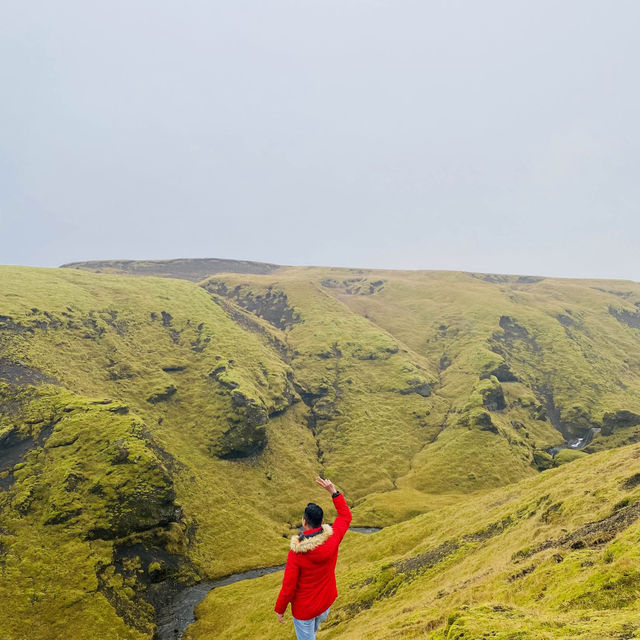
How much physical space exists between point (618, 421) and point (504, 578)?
132m

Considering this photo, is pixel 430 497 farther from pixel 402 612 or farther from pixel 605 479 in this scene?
pixel 402 612

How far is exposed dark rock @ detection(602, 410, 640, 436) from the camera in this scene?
118m

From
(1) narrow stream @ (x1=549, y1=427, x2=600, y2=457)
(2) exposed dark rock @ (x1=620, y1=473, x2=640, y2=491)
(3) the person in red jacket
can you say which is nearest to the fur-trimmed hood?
(3) the person in red jacket

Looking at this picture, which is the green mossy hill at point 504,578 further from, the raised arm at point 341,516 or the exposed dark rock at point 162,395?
the exposed dark rock at point 162,395

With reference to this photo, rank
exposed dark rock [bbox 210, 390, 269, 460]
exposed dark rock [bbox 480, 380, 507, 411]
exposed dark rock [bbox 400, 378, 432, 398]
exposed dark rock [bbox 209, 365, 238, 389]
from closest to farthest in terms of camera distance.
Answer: exposed dark rock [bbox 210, 390, 269, 460], exposed dark rock [bbox 209, 365, 238, 389], exposed dark rock [bbox 480, 380, 507, 411], exposed dark rock [bbox 400, 378, 432, 398]

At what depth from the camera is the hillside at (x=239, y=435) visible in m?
49.8

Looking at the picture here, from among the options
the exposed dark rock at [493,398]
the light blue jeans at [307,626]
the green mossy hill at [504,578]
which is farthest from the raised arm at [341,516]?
the exposed dark rock at [493,398]

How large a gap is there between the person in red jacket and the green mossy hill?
4.77 metres

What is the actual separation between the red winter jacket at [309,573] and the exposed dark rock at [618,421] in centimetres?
14518

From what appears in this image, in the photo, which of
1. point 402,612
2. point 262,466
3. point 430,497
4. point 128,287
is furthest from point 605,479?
point 128,287

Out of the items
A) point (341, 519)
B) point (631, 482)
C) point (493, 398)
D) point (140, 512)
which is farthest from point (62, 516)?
point (493, 398)

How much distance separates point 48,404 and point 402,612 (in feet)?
262

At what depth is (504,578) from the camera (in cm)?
2062

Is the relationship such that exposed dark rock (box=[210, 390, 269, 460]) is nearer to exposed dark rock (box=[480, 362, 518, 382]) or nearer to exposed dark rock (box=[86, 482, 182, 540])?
exposed dark rock (box=[86, 482, 182, 540])
